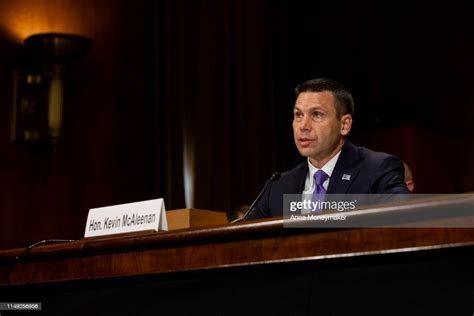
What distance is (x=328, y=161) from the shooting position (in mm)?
3285

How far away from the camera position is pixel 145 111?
15.5ft

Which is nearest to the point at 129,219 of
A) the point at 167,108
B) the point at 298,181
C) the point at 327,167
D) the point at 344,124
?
the point at 298,181

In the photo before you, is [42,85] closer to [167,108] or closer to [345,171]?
[167,108]

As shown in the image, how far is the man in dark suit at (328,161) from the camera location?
9.93 feet

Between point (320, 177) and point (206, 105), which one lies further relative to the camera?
point (206, 105)

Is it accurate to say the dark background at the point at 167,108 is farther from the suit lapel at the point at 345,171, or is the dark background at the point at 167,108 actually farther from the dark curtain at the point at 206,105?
the suit lapel at the point at 345,171

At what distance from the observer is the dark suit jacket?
9.86ft

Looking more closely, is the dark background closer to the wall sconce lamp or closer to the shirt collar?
the wall sconce lamp

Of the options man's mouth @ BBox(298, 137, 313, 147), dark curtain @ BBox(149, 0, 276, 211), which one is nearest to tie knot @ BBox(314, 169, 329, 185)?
man's mouth @ BBox(298, 137, 313, 147)

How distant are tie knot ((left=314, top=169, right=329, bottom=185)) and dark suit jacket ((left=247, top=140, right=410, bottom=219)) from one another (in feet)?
0.15

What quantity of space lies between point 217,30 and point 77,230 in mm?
1495

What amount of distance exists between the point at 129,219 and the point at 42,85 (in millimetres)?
2212

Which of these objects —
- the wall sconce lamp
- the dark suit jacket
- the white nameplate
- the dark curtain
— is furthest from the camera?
the dark curtain

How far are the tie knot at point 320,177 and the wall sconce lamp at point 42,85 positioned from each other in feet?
5.45
